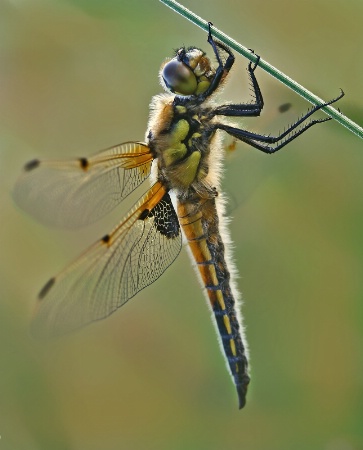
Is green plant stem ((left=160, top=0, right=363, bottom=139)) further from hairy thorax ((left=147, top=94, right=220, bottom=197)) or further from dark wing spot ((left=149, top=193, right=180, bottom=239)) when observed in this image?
dark wing spot ((left=149, top=193, right=180, bottom=239))

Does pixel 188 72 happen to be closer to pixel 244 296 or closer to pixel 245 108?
pixel 245 108

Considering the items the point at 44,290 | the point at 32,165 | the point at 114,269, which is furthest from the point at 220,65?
the point at 44,290

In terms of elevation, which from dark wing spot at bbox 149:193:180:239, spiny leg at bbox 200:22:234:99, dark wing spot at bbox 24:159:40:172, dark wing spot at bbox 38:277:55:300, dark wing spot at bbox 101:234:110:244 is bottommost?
dark wing spot at bbox 38:277:55:300

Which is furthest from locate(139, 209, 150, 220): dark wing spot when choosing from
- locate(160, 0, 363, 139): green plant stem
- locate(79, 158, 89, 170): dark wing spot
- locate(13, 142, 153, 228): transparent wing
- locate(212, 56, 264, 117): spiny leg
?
locate(160, 0, 363, 139): green plant stem

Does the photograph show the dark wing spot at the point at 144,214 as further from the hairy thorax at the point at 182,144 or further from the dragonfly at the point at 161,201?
the hairy thorax at the point at 182,144

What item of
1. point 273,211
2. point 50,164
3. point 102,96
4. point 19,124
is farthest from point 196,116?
point 19,124

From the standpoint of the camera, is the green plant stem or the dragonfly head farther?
the dragonfly head

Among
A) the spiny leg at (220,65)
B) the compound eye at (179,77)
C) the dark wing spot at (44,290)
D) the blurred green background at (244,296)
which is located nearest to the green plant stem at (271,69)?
the spiny leg at (220,65)

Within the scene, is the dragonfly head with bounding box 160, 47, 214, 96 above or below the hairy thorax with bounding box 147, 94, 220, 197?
above

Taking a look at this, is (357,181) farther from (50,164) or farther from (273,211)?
(50,164)
